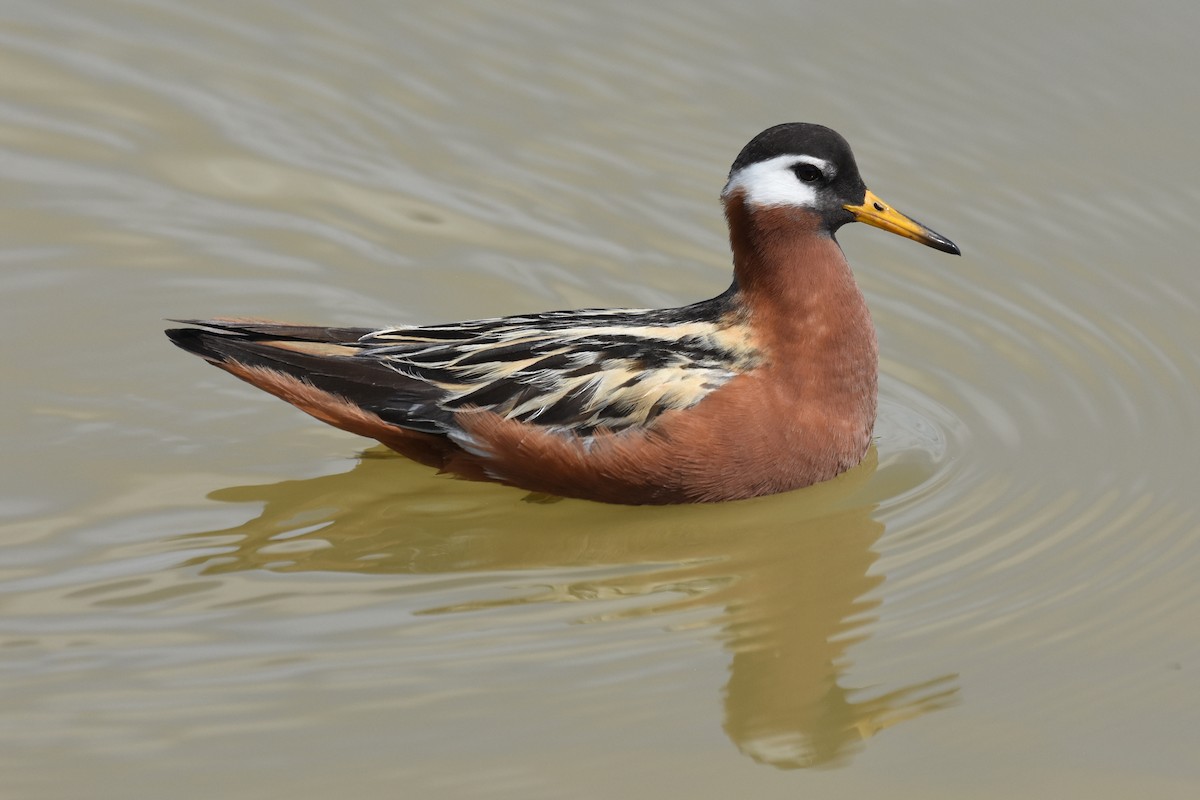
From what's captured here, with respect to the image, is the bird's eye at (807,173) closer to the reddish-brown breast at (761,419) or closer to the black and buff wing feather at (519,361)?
the reddish-brown breast at (761,419)

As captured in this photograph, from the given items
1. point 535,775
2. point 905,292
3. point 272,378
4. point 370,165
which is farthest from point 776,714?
point 370,165

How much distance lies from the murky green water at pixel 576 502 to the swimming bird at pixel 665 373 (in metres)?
0.26

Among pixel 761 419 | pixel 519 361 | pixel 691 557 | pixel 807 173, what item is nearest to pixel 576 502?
pixel 519 361

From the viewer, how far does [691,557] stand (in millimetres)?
8836

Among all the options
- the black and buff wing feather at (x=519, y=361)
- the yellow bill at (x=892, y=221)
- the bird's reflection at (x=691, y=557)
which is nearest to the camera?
the bird's reflection at (x=691, y=557)

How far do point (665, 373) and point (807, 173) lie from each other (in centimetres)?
135

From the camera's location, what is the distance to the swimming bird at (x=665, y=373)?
367 inches

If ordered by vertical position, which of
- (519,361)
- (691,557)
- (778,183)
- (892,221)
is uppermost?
(778,183)

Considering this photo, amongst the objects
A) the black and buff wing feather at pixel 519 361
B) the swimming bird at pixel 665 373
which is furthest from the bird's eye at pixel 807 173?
the black and buff wing feather at pixel 519 361

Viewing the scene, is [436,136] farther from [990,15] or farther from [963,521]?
[963,521]

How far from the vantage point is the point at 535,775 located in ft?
22.7

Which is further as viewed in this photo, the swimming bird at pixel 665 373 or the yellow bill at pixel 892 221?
the yellow bill at pixel 892 221

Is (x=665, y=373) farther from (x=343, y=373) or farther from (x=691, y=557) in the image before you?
(x=343, y=373)

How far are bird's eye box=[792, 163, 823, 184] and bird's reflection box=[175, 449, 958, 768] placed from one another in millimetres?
1612
